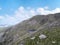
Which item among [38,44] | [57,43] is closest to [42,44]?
[38,44]

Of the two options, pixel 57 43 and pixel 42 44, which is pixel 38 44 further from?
pixel 57 43

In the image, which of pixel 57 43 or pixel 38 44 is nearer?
pixel 57 43

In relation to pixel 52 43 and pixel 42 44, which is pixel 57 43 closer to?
pixel 52 43

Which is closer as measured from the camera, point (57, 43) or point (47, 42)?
point (57, 43)

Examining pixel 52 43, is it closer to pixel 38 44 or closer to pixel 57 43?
pixel 57 43

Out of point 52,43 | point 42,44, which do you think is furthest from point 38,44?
point 52,43

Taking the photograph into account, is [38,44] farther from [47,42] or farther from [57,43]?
[57,43]

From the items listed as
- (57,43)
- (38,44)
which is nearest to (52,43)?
(57,43)
